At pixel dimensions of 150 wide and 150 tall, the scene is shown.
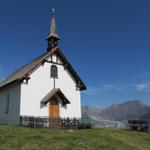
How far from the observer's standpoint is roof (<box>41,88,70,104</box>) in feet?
103

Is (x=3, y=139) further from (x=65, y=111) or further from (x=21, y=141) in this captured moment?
(x=65, y=111)

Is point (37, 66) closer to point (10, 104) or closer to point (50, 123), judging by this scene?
point (10, 104)

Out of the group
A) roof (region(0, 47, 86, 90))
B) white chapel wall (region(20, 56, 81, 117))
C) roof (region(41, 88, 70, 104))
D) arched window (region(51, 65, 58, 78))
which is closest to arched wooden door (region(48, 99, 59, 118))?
white chapel wall (region(20, 56, 81, 117))

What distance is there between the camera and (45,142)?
1966 cm

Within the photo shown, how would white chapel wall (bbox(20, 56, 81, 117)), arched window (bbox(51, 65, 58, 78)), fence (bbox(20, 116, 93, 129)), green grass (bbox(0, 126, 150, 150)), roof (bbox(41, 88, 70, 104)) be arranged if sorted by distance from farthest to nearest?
arched window (bbox(51, 65, 58, 78)) < roof (bbox(41, 88, 70, 104)) < white chapel wall (bbox(20, 56, 81, 117)) < fence (bbox(20, 116, 93, 129)) < green grass (bbox(0, 126, 150, 150))

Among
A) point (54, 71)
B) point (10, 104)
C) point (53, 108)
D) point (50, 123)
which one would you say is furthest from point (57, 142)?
point (54, 71)

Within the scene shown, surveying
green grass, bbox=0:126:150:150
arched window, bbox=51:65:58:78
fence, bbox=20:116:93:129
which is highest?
arched window, bbox=51:65:58:78

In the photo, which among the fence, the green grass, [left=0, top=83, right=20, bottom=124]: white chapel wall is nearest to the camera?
the green grass

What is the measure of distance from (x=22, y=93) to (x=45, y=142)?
1160 centimetres

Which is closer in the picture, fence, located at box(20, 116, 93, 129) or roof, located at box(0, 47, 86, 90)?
fence, located at box(20, 116, 93, 129)

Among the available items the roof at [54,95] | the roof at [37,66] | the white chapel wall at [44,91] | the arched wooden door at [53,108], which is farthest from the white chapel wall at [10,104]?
the arched wooden door at [53,108]

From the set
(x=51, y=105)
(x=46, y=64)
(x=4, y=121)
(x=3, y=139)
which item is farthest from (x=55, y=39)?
(x=3, y=139)

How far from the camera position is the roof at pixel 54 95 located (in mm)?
31500

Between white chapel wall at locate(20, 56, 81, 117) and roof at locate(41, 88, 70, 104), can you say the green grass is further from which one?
roof at locate(41, 88, 70, 104)
